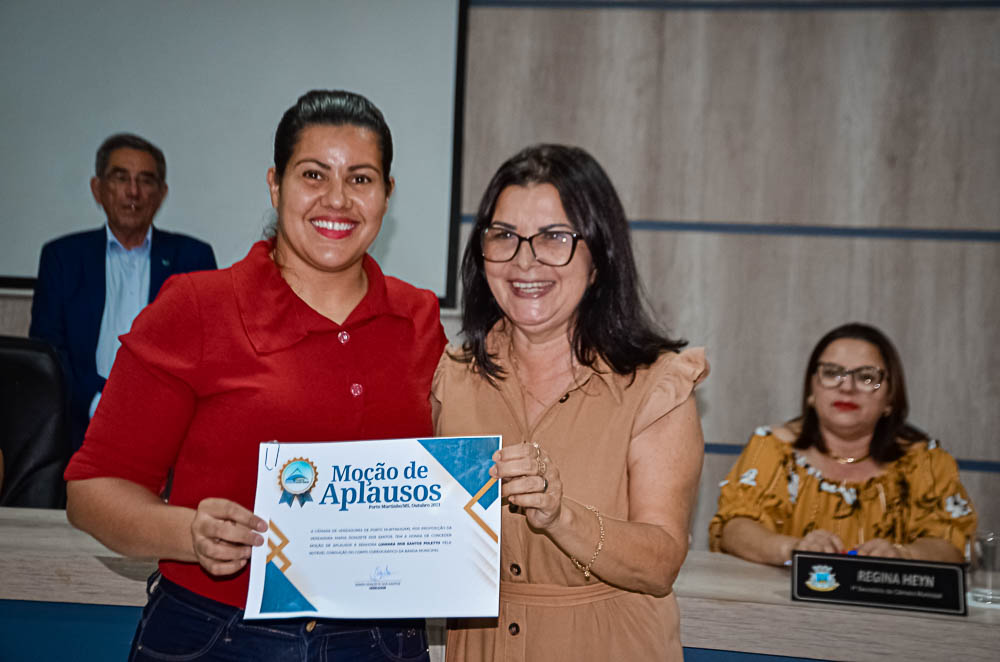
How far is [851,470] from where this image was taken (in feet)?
9.24

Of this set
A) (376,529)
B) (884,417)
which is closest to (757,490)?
(884,417)

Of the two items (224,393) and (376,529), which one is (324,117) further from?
(376,529)

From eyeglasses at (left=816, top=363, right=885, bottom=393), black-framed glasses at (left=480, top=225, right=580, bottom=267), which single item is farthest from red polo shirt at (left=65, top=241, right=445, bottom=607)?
eyeglasses at (left=816, top=363, right=885, bottom=393)

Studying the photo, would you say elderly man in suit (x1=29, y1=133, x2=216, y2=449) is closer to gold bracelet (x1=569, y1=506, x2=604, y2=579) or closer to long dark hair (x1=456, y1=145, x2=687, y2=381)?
long dark hair (x1=456, y1=145, x2=687, y2=381)

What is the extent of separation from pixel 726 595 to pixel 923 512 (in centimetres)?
128

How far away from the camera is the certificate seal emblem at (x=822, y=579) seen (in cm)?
172

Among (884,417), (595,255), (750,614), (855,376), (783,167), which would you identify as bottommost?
(750,614)

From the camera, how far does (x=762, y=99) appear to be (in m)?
3.78

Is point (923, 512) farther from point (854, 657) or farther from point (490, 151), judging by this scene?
point (490, 151)

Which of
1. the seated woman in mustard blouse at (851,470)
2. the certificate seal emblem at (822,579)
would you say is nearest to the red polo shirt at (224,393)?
the certificate seal emblem at (822,579)

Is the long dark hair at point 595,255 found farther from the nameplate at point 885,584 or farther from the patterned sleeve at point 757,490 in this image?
the patterned sleeve at point 757,490

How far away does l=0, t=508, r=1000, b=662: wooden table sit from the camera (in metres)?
1.63

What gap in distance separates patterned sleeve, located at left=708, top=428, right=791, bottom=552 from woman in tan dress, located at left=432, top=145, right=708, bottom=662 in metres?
1.30

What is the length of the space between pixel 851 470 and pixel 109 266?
3151 millimetres
